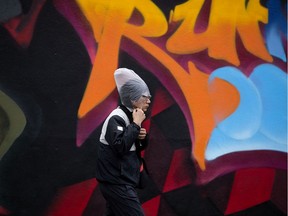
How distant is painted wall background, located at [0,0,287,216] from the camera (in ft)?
16.8

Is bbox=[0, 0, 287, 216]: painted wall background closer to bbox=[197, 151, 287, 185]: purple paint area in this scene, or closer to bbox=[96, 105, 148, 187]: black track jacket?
bbox=[197, 151, 287, 185]: purple paint area

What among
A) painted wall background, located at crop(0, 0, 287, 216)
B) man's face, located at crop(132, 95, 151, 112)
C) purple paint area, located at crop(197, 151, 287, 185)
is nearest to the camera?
man's face, located at crop(132, 95, 151, 112)

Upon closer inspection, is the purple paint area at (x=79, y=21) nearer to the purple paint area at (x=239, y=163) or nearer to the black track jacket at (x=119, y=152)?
the black track jacket at (x=119, y=152)

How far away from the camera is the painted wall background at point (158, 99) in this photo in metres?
5.11

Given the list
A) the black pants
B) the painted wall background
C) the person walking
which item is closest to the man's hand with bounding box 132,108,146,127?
the person walking

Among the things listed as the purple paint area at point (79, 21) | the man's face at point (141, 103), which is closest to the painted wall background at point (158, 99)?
the purple paint area at point (79, 21)

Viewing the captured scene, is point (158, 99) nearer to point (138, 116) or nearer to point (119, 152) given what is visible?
point (138, 116)

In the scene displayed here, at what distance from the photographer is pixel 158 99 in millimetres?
5480

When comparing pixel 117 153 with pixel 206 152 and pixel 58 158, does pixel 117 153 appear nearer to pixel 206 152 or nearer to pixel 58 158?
pixel 58 158

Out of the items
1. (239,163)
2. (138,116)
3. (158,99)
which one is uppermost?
(138,116)

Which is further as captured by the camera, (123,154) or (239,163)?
(239,163)

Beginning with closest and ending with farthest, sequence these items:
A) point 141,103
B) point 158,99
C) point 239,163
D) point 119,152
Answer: point 119,152, point 141,103, point 158,99, point 239,163

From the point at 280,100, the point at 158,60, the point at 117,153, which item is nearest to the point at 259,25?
the point at 280,100

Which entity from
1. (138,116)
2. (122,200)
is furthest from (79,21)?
(122,200)
